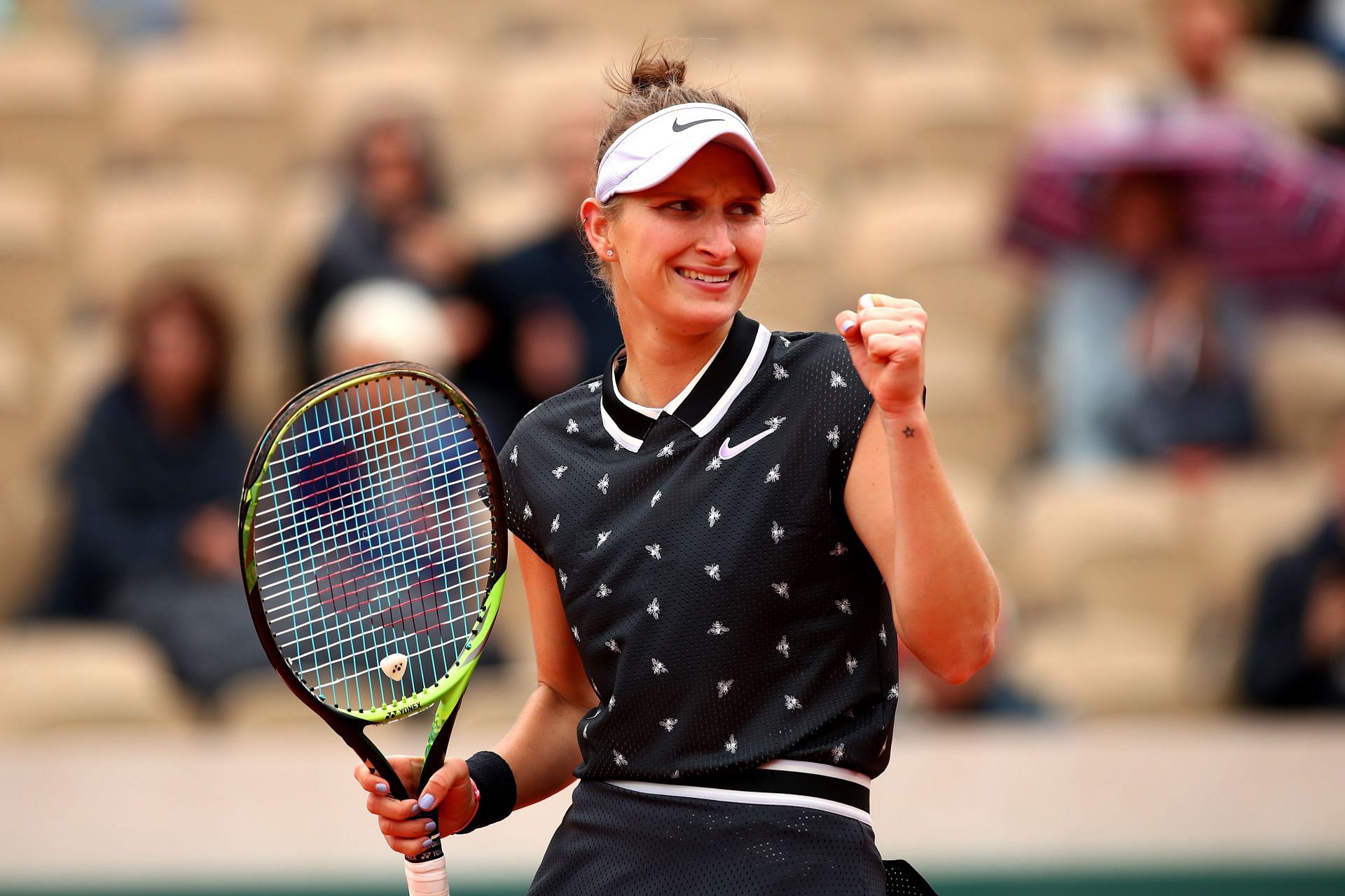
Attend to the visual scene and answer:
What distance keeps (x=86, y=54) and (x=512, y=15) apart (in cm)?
179

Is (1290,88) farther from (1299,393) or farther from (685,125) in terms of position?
(685,125)

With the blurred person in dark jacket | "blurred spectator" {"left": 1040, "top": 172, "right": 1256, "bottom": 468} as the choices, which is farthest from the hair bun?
"blurred spectator" {"left": 1040, "top": 172, "right": 1256, "bottom": 468}

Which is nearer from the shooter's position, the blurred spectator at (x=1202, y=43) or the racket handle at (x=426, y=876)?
the racket handle at (x=426, y=876)

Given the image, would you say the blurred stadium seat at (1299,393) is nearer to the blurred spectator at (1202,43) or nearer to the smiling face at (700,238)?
the blurred spectator at (1202,43)

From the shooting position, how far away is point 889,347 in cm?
192

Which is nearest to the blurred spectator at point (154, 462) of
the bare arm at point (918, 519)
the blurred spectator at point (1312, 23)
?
the bare arm at point (918, 519)

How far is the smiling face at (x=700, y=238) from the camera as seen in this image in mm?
2172

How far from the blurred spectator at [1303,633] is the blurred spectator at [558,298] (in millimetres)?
2042

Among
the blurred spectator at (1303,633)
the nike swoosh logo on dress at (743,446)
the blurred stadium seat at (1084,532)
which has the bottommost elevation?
the blurred spectator at (1303,633)

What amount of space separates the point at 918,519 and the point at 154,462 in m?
4.07

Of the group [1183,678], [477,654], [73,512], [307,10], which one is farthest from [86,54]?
[477,654]

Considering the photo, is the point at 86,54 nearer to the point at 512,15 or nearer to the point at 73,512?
the point at 512,15

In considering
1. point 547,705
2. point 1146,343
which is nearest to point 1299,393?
point 1146,343

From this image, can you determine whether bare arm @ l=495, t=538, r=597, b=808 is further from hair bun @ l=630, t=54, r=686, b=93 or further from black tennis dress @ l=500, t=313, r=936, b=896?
hair bun @ l=630, t=54, r=686, b=93
